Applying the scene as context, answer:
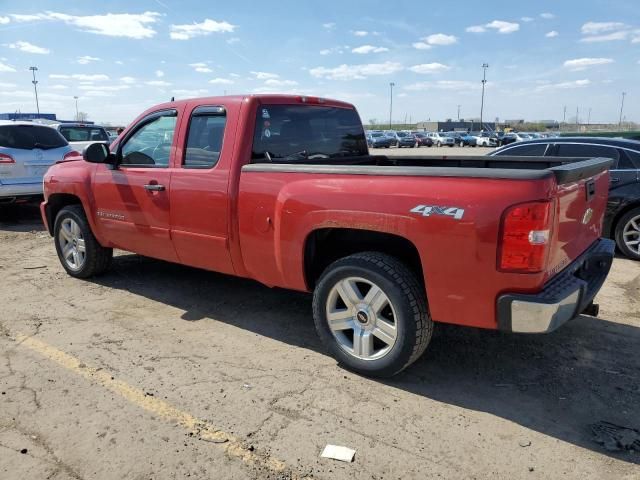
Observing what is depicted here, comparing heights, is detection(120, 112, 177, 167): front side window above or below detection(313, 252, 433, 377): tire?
above

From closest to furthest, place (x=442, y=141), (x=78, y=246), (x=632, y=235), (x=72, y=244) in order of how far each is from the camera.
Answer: (x=78, y=246) < (x=72, y=244) < (x=632, y=235) < (x=442, y=141)

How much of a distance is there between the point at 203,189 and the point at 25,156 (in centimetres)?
658

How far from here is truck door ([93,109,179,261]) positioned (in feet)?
15.2

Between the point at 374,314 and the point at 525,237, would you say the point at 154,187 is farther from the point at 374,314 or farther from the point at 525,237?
the point at 525,237

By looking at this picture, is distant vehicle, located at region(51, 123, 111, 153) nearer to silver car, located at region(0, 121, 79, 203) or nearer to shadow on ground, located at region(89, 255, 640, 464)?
silver car, located at region(0, 121, 79, 203)

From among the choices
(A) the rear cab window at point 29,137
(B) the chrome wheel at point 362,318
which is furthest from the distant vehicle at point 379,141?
(B) the chrome wheel at point 362,318

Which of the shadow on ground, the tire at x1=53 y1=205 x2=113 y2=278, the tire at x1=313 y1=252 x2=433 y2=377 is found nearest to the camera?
the shadow on ground

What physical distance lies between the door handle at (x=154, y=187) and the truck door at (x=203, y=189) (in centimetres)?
15

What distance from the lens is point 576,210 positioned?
10.7 feet

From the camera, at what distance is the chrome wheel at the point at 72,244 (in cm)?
575

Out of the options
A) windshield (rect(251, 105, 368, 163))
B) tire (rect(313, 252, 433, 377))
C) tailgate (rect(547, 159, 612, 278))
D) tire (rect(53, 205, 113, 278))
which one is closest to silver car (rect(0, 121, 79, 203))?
tire (rect(53, 205, 113, 278))

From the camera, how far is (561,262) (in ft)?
10.4

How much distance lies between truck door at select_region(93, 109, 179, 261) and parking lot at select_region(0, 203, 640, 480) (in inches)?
26.1

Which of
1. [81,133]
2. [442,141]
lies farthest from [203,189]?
[442,141]
